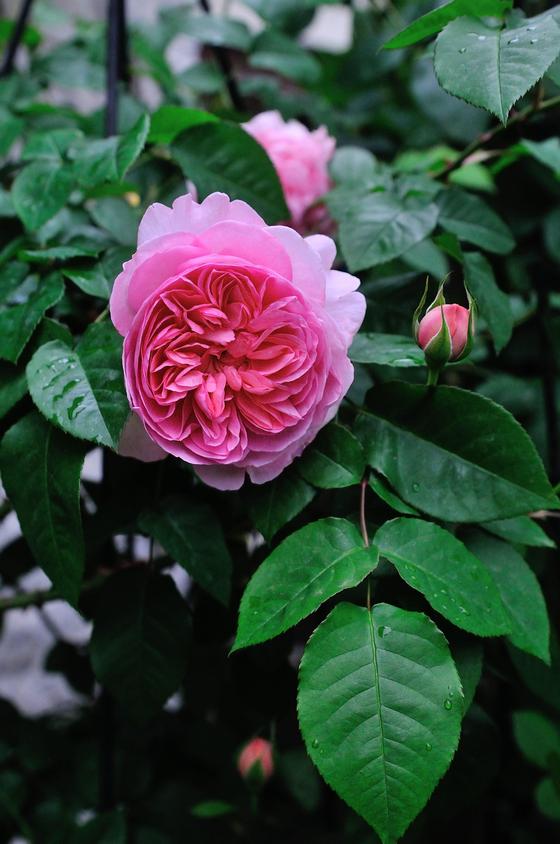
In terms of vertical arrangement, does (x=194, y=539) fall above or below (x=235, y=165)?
below

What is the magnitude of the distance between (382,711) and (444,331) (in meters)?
0.17

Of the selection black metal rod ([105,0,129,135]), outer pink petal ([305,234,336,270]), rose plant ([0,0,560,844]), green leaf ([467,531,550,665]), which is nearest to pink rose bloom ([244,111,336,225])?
rose plant ([0,0,560,844])

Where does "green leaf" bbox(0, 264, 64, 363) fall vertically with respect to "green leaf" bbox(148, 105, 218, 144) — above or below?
below

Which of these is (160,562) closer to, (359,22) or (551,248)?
(551,248)

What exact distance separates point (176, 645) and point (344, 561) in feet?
0.49

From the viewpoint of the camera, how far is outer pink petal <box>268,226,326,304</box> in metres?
0.35

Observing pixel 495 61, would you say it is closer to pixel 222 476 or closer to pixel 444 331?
pixel 444 331

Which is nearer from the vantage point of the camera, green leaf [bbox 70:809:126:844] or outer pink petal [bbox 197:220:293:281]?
outer pink petal [bbox 197:220:293:281]

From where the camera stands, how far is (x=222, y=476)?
37 centimetres

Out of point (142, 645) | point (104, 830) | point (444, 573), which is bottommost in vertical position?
point (104, 830)

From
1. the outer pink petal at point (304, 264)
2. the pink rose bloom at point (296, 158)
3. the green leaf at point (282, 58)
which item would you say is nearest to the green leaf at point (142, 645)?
the outer pink petal at point (304, 264)

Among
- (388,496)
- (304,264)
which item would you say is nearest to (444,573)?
(388,496)

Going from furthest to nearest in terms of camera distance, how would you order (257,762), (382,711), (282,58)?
1. (282,58)
2. (257,762)
3. (382,711)

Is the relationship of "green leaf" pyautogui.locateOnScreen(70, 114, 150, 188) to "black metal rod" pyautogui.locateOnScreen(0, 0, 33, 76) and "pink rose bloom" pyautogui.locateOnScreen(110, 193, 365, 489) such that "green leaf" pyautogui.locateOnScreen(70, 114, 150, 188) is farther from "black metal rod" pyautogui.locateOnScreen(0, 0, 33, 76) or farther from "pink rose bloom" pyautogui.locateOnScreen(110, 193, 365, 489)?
"black metal rod" pyautogui.locateOnScreen(0, 0, 33, 76)
